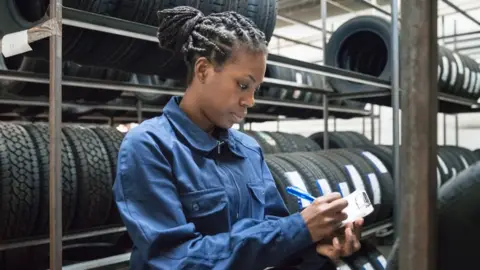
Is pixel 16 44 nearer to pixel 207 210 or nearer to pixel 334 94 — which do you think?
pixel 207 210

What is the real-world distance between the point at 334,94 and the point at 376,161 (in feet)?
2.71

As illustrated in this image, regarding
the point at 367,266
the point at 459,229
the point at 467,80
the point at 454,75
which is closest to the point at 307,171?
the point at 367,266

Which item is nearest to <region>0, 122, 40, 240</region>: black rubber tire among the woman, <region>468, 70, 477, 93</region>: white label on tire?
the woman

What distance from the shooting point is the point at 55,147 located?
1665mm

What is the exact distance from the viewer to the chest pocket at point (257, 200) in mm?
1370

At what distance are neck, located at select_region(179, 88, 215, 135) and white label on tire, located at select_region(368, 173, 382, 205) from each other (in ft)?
7.60

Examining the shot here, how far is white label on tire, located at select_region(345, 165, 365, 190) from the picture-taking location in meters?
3.24

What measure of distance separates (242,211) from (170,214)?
27cm

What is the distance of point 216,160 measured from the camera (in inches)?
52.2

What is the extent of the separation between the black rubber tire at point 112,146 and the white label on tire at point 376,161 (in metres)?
1.99

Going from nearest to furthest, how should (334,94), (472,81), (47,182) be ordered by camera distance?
(47,182), (334,94), (472,81)

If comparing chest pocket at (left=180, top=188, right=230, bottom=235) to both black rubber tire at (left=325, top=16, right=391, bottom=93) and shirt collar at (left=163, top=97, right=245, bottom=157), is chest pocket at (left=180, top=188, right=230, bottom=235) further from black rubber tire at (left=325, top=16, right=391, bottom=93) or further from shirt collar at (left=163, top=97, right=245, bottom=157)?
black rubber tire at (left=325, top=16, right=391, bottom=93)

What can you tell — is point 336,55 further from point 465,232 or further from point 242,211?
point 465,232

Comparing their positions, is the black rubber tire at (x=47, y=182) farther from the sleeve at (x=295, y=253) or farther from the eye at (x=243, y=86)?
the eye at (x=243, y=86)
